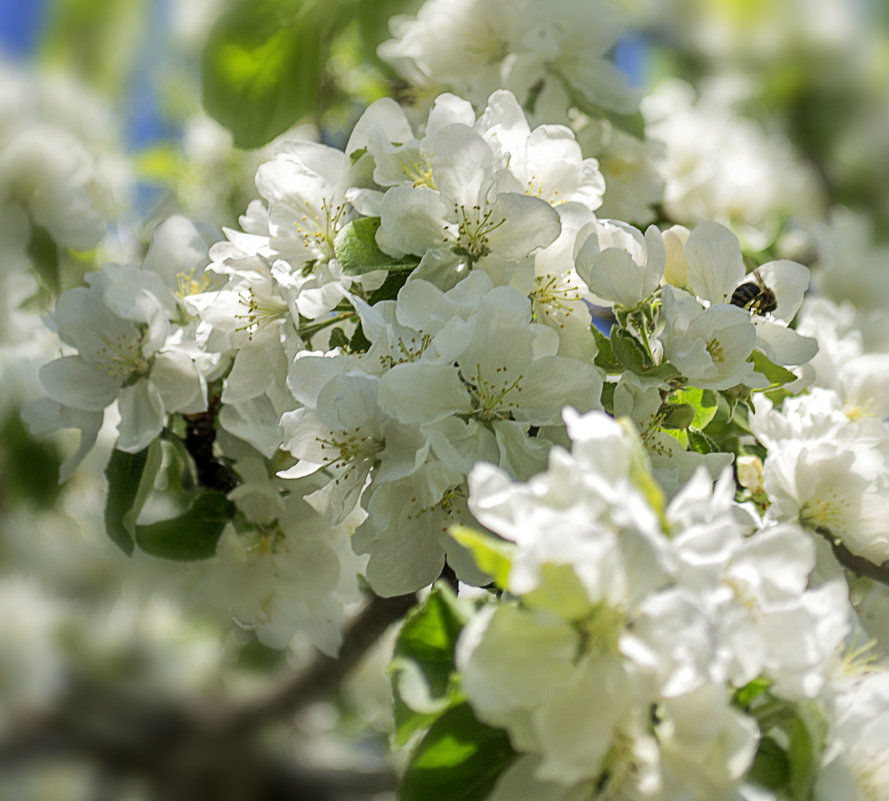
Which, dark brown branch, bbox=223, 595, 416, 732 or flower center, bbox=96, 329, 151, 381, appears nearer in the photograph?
flower center, bbox=96, 329, 151, 381

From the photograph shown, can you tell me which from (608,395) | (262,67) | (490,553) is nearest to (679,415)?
(608,395)

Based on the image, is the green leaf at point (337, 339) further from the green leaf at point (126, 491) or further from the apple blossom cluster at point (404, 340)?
the green leaf at point (126, 491)

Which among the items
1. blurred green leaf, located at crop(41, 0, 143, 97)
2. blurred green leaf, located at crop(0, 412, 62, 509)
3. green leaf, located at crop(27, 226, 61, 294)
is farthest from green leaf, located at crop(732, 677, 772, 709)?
blurred green leaf, located at crop(41, 0, 143, 97)

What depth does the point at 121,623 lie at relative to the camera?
3.46m

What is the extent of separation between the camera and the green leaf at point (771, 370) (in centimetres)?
76

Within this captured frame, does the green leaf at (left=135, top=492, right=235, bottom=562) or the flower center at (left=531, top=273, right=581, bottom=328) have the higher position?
the flower center at (left=531, top=273, right=581, bottom=328)

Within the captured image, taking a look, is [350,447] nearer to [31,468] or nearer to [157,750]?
[31,468]

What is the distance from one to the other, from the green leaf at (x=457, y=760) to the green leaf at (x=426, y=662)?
13mm

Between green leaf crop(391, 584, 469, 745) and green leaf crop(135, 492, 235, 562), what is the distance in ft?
1.05

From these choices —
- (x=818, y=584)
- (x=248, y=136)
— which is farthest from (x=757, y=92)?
(x=818, y=584)

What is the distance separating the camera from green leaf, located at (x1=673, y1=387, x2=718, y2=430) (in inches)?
29.6

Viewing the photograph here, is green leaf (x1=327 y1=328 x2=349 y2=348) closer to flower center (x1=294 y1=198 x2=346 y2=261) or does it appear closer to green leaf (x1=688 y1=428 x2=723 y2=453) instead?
flower center (x1=294 y1=198 x2=346 y2=261)

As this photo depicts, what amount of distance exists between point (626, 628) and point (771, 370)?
0.34 meters

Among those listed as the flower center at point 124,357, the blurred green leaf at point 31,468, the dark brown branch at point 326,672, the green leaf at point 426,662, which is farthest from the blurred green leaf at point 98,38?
the green leaf at point 426,662
